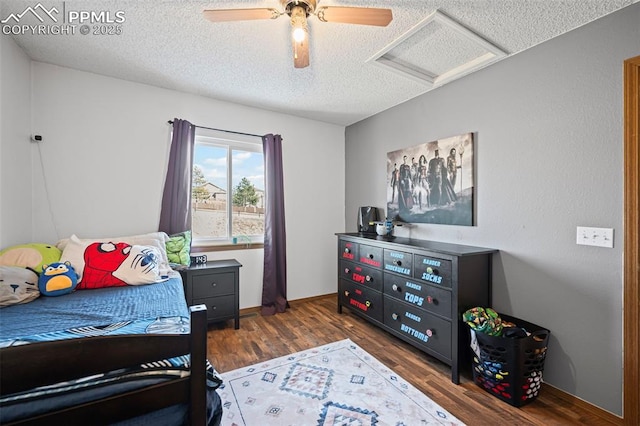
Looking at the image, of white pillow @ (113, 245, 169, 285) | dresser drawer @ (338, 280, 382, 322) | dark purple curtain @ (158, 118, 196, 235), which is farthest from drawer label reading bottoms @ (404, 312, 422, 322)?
dark purple curtain @ (158, 118, 196, 235)

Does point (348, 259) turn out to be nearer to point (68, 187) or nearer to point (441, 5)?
point (441, 5)

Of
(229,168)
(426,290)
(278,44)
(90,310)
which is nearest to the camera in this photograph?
(90,310)

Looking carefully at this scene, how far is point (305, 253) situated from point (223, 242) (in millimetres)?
1106

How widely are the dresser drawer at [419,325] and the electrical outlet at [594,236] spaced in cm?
105

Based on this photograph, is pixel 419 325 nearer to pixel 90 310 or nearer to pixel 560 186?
pixel 560 186

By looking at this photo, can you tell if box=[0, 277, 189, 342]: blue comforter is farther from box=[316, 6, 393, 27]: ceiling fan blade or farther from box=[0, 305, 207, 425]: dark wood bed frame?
box=[316, 6, 393, 27]: ceiling fan blade

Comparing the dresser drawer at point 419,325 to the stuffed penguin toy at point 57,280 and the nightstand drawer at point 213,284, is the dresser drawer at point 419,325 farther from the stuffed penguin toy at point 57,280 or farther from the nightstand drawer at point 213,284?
the stuffed penguin toy at point 57,280

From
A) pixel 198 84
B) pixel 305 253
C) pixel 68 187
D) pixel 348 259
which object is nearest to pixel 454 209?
pixel 348 259

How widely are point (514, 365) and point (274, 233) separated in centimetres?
256

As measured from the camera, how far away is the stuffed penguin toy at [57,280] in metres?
1.84

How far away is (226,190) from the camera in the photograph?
11.1 ft

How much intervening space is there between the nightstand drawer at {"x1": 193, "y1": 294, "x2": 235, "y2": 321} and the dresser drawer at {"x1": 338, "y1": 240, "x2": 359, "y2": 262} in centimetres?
134

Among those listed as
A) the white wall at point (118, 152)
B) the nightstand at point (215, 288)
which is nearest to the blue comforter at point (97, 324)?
the nightstand at point (215, 288)

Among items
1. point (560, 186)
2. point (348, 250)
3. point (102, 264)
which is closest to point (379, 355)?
point (348, 250)
